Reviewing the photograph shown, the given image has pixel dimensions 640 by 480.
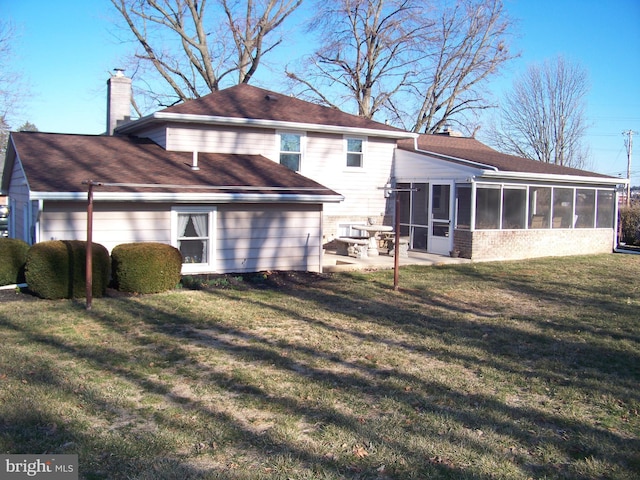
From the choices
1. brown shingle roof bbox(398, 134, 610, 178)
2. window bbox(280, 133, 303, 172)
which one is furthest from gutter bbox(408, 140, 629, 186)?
window bbox(280, 133, 303, 172)

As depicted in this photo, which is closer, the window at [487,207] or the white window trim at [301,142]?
the window at [487,207]

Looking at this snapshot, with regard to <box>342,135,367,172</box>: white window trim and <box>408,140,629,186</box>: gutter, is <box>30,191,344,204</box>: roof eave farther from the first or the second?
<box>408,140,629,186</box>: gutter

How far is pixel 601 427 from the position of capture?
5426mm

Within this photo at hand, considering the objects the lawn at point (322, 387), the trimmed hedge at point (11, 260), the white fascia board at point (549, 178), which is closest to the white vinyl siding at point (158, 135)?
the trimmed hedge at point (11, 260)

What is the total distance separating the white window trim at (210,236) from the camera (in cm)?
1329

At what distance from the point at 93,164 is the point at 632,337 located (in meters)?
11.1

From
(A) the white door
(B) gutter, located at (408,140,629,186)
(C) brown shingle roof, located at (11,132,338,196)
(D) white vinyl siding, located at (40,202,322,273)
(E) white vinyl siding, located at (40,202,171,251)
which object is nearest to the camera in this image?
(E) white vinyl siding, located at (40,202,171,251)

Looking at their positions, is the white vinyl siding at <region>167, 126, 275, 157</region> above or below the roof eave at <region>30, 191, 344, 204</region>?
above

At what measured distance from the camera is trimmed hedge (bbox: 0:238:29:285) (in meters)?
11.3

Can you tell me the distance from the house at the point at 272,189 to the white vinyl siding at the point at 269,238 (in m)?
0.03

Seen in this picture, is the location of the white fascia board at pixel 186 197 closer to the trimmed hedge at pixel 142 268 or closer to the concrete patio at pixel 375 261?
the trimmed hedge at pixel 142 268

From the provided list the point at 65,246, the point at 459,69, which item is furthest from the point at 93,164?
the point at 459,69

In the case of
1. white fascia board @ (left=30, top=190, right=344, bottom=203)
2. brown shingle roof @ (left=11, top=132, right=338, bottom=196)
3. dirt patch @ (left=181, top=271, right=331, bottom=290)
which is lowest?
dirt patch @ (left=181, top=271, right=331, bottom=290)

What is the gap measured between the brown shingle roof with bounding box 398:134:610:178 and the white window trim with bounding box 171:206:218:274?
27.3 feet
